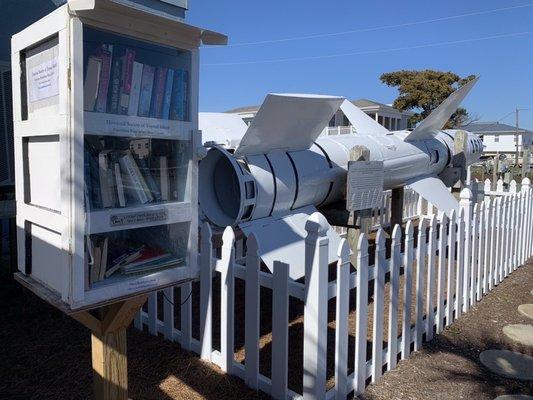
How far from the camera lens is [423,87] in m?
32.7

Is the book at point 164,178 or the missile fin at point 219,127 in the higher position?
the missile fin at point 219,127

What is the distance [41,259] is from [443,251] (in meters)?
3.36

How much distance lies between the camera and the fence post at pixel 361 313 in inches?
123

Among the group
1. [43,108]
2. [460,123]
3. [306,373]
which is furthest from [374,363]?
[460,123]

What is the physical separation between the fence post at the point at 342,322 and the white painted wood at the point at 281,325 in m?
0.33

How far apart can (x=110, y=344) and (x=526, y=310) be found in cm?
451

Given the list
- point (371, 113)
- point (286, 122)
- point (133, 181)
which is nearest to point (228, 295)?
point (133, 181)

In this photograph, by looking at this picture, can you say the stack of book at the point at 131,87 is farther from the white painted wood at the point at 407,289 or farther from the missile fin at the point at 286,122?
the white painted wood at the point at 407,289

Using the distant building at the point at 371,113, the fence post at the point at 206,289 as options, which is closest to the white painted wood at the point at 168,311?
the fence post at the point at 206,289

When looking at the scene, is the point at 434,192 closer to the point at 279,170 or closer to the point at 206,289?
the point at 279,170

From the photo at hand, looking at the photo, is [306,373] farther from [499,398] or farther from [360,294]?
[499,398]

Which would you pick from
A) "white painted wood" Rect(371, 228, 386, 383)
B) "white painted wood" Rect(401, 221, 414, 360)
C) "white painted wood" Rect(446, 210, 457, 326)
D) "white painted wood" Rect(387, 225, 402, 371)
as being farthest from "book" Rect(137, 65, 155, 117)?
"white painted wood" Rect(446, 210, 457, 326)

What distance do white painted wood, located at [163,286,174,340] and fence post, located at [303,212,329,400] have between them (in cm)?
135

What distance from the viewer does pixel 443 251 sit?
423 centimetres
